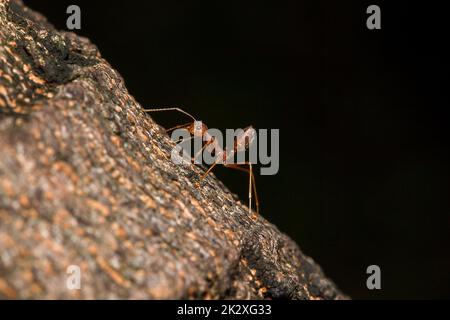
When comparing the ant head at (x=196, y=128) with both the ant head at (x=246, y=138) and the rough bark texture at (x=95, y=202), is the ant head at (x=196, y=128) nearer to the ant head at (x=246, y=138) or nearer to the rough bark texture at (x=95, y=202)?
the ant head at (x=246, y=138)

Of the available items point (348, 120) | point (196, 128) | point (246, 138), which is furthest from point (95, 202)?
point (348, 120)

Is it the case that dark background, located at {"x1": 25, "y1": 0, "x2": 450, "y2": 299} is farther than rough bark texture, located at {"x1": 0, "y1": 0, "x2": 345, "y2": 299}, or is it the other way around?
dark background, located at {"x1": 25, "y1": 0, "x2": 450, "y2": 299}

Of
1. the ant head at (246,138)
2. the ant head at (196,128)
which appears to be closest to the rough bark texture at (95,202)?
the ant head at (196,128)

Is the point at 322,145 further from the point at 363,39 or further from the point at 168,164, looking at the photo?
the point at 168,164

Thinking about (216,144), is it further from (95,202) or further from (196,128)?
(95,202)

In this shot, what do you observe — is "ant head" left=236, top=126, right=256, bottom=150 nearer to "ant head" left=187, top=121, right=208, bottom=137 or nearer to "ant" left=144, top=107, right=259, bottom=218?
"ant" left=144, top=107, right=259, bottom=218

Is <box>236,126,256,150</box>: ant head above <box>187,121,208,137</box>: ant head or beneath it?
beneath

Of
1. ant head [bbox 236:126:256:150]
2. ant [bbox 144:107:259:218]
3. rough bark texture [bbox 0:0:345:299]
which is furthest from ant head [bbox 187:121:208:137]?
rough bark texture [bbox 0:0:345:299]

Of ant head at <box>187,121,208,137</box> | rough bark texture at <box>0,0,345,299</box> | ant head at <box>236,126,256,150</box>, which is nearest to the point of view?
rough bark texture at <box>0,0,345,299</box>

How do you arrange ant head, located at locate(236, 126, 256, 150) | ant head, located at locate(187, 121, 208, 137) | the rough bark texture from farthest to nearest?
ant head, located at locate(236, 126, 256, 150), ant head, located at locate(187, 121, 208, 137), the rough bark texture
